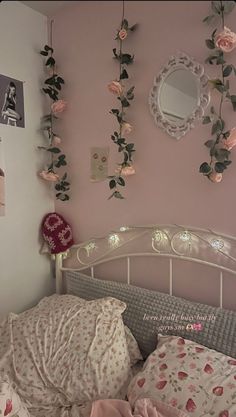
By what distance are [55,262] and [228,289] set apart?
1.09 metres

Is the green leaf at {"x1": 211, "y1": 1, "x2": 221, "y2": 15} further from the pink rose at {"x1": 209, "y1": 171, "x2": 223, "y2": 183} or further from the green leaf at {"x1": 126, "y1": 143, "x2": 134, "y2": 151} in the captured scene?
the green leaf at {"x1": 126, "y1": 143, "x2": 134, "y2": 151}

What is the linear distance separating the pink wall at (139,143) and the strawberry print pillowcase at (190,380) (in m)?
0.32

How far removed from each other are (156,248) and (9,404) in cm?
95

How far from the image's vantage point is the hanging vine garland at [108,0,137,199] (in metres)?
1.73

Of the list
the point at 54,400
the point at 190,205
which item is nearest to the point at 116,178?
the point at 190,205

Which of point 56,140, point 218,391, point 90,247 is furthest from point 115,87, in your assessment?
point 218,391

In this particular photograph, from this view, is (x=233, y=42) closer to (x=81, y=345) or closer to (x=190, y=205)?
(x=190, y=205)

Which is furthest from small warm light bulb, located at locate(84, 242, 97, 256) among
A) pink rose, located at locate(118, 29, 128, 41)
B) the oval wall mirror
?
pink rose, located at locate(118, 29, 128, 41)

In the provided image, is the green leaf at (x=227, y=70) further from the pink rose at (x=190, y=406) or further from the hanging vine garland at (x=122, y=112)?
the pink rose at (x=190, y=406)

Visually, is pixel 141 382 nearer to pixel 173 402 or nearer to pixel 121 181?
pixel 173 402

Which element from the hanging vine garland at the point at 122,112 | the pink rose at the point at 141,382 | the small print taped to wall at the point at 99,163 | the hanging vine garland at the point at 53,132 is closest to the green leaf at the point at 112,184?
the hanging vine garland at the point at 122,112

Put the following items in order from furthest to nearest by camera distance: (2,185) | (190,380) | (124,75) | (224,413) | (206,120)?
(2,185) → (124,75) → (206,120) → (190,380) → (224,413)

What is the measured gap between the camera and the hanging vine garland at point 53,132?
202cm

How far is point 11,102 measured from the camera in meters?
1.88
